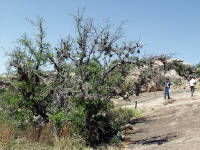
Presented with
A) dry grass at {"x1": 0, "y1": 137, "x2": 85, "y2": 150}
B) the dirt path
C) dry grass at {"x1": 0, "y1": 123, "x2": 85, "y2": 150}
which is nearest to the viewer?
dry grass at {"x1": 0, "y1": 137, "x2": 85, "y2": 150}

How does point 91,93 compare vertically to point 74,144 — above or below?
above

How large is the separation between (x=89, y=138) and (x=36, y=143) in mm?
2193

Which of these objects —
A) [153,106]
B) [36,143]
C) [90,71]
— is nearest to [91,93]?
[90,71]

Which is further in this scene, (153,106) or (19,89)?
(153,106)

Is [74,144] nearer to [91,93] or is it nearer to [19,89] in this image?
[91,93]

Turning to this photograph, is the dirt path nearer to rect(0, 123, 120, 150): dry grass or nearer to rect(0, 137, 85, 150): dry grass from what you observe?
rect(0, 123, 120, 150): dry grass

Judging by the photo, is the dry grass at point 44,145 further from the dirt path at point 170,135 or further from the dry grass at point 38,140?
the dirt path at point 170,135

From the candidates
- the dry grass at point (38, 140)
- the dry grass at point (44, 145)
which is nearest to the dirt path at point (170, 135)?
the dry grass at point (44, 145)

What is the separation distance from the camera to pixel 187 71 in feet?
129

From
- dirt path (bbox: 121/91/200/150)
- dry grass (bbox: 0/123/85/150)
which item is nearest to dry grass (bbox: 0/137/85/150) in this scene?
dry grass (bbox: 0/123/85/150)

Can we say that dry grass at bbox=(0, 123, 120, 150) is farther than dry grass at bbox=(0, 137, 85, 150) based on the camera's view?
Yes

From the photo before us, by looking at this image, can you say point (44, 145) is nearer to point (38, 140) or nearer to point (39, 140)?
point (39, 140)

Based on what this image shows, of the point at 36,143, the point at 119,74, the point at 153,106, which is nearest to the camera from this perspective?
the point at 36,143

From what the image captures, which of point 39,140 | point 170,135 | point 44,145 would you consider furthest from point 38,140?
point 170,135
